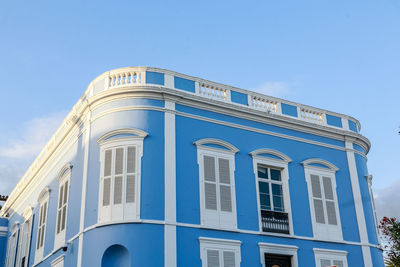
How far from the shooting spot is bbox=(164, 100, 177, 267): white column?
1491 centimetres

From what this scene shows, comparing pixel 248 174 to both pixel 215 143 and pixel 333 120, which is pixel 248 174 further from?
pixel 333 120

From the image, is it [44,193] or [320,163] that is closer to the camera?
[320,163]

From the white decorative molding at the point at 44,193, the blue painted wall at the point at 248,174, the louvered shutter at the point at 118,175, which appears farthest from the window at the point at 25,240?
the blue painted wall at the point at 248,174

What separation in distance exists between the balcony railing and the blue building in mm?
35

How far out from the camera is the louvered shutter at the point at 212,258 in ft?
51.1

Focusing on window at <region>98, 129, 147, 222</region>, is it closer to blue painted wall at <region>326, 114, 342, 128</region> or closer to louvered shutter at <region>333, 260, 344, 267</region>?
louvered shutter at <region>333, 260, 344, 267</region>

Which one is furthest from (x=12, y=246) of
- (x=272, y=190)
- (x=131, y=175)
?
(x=272, y=190)

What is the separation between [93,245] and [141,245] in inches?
62.6

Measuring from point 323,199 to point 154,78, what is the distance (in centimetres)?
745

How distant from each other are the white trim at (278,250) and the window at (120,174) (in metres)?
4.29

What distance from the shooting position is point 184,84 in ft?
57.6

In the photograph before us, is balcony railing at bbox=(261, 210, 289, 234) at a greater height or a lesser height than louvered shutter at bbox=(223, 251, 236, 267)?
greater

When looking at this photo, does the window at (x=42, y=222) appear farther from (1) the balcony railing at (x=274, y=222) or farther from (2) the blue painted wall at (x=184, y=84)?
(1) the balcony railing at (x=274, y=222)

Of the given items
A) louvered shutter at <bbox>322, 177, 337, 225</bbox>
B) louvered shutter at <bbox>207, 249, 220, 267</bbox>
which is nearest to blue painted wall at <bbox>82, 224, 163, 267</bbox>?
louvered shutter at <bbox>207, 249, 220, 267</bbox>
